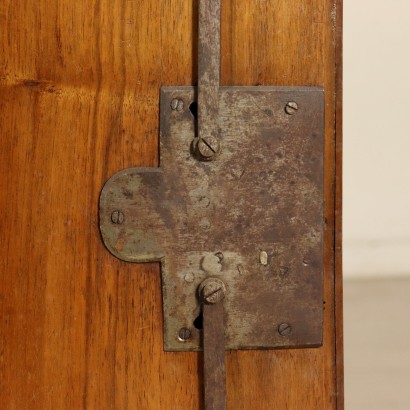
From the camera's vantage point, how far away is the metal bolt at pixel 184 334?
2.83 ft

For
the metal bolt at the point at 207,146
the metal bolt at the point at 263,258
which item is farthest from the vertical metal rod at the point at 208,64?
the metal bolt at the point at 263,258

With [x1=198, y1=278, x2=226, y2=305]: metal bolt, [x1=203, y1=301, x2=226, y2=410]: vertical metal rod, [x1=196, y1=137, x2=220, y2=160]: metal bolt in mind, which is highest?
[x1=196, y1=137, x2=220, y2=160]: metal bolt

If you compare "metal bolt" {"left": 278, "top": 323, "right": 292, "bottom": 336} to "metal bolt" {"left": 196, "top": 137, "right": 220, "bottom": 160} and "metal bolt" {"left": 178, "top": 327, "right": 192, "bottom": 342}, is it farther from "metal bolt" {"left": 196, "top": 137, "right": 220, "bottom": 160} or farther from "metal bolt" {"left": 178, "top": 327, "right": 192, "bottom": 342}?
"metal bolt" {"left": 196, "top": 137, "right": 220, "bottom": 160}

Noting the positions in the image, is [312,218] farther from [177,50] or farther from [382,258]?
[382,258]

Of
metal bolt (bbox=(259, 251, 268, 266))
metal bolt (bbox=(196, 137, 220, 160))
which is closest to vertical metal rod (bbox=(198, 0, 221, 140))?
metal bolt (bbox=(196, 137, 220, 160))

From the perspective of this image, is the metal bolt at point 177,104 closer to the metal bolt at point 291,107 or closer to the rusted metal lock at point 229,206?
the rusted metal lock at point 229,206

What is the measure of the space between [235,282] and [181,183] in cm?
13

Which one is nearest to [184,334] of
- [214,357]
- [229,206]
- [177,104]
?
[214,357]

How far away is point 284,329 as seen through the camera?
869 mm

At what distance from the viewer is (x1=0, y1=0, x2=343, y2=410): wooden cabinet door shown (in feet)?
2.78

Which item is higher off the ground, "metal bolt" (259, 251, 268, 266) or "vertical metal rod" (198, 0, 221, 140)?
"vertical metal rod" (198, 0, 221, 140)

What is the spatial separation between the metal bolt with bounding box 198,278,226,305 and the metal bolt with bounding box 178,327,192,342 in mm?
46

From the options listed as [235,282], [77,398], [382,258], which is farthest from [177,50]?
[382,258]

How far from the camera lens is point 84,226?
0.86 m
